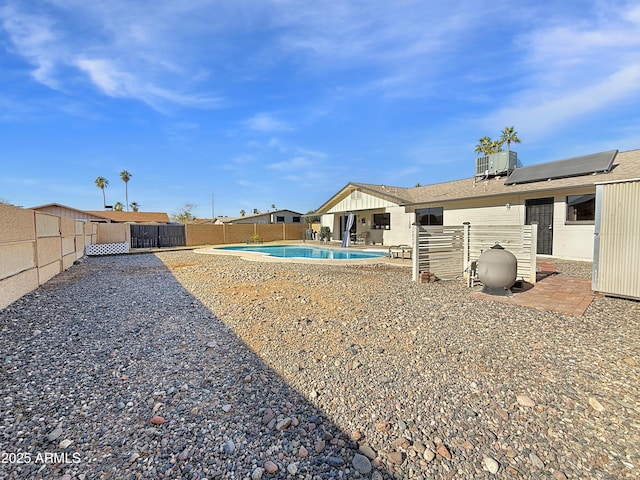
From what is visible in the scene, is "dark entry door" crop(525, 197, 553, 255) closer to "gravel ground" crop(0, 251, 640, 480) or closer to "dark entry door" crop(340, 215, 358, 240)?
"gravel ground" crop(0, 251, 640, 480)

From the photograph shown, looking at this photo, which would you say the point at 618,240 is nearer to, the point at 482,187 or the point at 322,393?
the point at 322,393

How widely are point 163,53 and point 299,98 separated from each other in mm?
7368

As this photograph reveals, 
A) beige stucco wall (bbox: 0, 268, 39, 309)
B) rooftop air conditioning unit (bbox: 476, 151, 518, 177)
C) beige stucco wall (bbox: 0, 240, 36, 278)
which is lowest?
beige stucco wall (bbox: 0, 268, 39, 309)

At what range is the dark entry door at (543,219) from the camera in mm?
11805

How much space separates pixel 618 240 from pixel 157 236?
81.8ft

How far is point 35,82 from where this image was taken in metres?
9.88

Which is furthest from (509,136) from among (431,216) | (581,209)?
(581,209)

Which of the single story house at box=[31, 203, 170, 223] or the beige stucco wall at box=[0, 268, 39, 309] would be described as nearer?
the beige stucco wall at box=[0, 268, 39, 309]

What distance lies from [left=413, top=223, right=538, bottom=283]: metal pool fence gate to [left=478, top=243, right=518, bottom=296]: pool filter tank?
1.38 metres

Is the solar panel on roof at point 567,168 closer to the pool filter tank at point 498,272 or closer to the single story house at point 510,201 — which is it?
the single story house at point 510,201

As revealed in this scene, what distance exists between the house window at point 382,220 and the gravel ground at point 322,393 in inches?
568

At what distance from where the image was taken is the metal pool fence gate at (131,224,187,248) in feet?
71.1

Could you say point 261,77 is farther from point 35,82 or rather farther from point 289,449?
point 289,449

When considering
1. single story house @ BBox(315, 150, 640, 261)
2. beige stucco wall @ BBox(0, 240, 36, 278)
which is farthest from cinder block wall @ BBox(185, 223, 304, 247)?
beige stucco wall @ BBox(0, 240, 36, 278)
